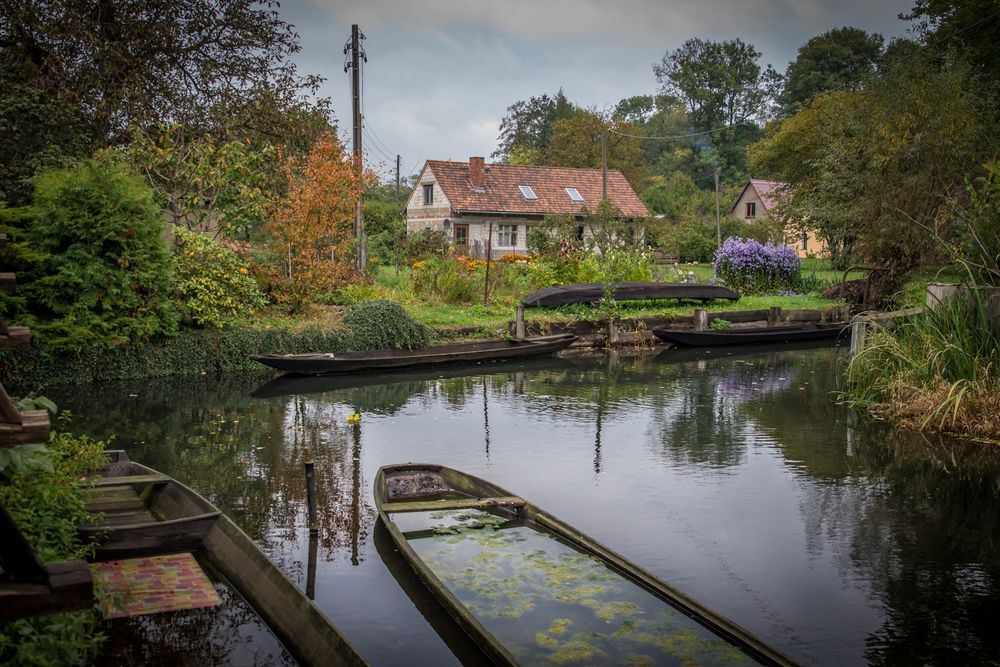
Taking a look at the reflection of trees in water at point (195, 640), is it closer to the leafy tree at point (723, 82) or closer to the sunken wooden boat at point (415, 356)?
the sunken wooden boat at point (415, 356)

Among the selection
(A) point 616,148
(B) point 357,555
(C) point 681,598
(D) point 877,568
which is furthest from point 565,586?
(A) point 616,148

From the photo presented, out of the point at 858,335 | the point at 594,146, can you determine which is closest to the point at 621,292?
the point at 858,335

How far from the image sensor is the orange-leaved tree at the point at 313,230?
19.5 meters

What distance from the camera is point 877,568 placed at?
7.49 meters

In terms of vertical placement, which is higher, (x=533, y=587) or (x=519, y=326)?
(x=519, y=326)

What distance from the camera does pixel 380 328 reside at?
61.2ft

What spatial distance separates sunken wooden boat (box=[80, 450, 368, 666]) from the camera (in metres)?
5.32

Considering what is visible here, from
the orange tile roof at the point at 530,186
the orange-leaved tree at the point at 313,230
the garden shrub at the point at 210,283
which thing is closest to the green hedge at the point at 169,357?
the garden shrub at the point at 210,283

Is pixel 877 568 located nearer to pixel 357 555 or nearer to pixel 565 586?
pixel 565 586

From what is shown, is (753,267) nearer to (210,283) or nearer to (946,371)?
(946,371)

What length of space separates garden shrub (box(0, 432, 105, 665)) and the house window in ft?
127

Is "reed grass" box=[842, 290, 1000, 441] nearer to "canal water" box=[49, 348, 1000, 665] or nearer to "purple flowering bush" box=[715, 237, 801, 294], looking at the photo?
"canal water" box=[49, 348, 1000, 665]

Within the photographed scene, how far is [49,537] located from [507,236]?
132 ft

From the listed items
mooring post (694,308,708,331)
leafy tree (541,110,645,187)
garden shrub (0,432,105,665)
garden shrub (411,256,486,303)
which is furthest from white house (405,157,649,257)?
garden shrub (0,432,105,665)
